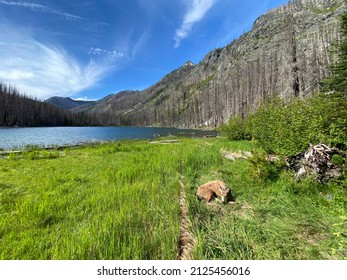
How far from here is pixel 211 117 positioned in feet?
398

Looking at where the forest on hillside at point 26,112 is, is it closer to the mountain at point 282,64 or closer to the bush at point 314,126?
the mountain at point 282,64

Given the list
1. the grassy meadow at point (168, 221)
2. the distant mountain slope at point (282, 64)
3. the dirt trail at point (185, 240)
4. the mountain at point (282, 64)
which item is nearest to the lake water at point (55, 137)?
the grassy meadow at point (168, 221)

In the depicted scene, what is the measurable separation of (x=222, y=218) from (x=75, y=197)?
13.6 feet

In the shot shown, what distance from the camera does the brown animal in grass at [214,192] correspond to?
486 centimetres

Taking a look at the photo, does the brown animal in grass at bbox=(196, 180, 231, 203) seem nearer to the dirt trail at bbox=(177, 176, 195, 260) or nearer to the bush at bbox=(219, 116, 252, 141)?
the dirt trail at bbox=(177, 176, 195, 260)

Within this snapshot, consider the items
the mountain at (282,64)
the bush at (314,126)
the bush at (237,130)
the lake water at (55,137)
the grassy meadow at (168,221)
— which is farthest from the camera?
the mountain at (282,64)

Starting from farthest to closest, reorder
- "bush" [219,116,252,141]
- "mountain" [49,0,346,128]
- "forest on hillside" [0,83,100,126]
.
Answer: "forest on hillside" [0,83,100,126], "mountain" [49,0,346,128], "bush" [219,116,252,141]

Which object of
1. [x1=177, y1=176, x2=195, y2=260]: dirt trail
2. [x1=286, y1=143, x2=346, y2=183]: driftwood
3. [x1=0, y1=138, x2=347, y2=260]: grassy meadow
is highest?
[x1=286, y1=143, x2=346, y2=183]: driftwood

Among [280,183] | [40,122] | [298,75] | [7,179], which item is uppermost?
[298,75]

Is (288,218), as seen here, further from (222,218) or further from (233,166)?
(233,166)

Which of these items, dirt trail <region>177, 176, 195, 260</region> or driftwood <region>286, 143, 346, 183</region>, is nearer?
dirt trail <region>177, 176, 195, 260</region>

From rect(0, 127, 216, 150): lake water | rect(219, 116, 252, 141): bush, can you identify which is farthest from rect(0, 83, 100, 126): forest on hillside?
rect(219, 116, 252, 141): bush

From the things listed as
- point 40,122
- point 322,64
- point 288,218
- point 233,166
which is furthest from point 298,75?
point 40,122

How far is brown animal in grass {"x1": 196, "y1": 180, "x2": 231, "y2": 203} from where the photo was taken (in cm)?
486
